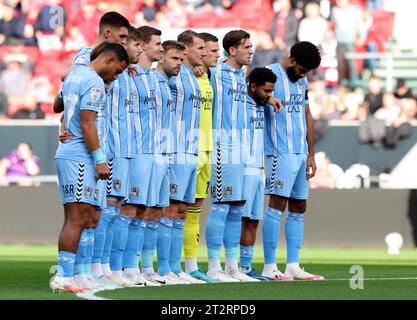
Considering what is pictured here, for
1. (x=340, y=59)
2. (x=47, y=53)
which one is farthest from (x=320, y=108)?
(x=47, y=53)

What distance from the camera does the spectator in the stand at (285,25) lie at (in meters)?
24.0

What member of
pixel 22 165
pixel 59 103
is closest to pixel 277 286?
pixel 59 103

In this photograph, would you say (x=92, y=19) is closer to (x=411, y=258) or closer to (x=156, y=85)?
(x=411, y=258)

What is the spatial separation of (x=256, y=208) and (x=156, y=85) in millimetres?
1956

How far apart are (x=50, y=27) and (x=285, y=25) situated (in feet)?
16.6

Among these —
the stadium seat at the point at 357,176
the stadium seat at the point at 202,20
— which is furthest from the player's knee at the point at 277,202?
the stadium seat at the point at 202,20

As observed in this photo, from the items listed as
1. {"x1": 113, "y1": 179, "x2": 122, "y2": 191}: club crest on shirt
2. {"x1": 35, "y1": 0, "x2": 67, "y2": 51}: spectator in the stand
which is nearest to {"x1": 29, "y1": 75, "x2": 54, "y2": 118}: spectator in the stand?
{"x1": 35, "y1": 0, "x2": 67, "y2": 51}: spectator in the stand

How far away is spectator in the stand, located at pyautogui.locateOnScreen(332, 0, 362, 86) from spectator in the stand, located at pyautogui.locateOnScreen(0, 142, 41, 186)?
6.50 metres

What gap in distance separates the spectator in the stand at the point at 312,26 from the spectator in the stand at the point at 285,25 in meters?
0.14

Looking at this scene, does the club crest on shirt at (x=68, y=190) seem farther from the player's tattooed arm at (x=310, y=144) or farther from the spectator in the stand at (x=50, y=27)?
the spectator in the stand at (x=50, y=27)

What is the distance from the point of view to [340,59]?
23.5 metres

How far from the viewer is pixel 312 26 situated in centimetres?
2392

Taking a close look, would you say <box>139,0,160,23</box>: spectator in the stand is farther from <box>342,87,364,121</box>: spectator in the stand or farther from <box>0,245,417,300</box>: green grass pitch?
<box>0,245,417,300</box>: green grass pitch

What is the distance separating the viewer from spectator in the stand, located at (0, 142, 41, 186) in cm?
2211
